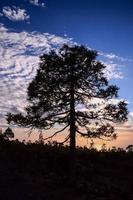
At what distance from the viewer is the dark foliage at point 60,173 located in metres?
21.3

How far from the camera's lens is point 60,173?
88.9 ft

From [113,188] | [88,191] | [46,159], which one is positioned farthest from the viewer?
[46,159]

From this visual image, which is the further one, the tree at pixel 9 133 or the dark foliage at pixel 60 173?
the tree at pixel 9 133

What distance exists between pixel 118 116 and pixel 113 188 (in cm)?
467

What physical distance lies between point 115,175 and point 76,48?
421 inches

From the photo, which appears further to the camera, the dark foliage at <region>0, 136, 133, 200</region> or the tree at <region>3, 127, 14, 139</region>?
the tree at <region>3, 127, 14, 139</region>

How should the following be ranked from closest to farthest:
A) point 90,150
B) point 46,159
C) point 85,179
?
1. point 85,179
2. point 46,159
3. point 90,150

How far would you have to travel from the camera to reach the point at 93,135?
24906 mm

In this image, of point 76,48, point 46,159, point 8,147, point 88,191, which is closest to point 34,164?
point 46,159

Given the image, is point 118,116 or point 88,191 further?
point 118,116

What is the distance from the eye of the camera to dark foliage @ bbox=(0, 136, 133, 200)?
21266mm

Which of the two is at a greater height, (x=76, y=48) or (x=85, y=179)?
(x=76, y=48)

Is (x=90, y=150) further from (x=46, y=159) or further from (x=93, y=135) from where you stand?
(x=93, y=135)

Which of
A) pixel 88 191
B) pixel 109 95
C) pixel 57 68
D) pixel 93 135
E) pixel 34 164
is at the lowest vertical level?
pixel 88 191
